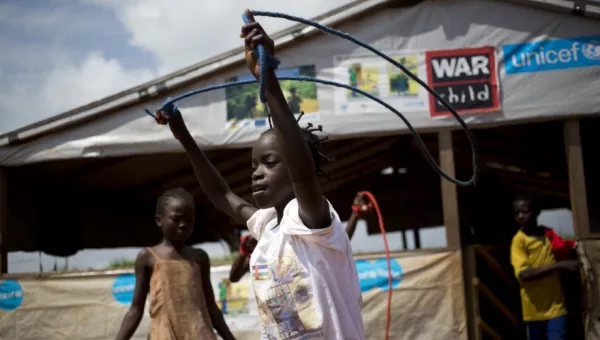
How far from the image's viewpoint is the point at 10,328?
26.7ft

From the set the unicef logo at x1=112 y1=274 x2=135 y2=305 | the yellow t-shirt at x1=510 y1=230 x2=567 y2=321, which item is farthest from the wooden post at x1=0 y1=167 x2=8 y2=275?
the yellow t-shirt at x1=510 y1=230 x2=567 y2=321

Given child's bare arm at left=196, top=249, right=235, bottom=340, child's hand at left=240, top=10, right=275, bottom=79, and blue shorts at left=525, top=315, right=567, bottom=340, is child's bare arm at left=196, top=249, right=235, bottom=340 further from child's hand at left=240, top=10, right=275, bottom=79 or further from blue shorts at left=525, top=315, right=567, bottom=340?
blue shorts at left=525, top=315, right=567, bottom=340

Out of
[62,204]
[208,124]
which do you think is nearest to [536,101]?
[208,124]

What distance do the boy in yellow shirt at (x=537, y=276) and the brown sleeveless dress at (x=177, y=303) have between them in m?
3.43

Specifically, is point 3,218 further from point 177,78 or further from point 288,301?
point 288,301

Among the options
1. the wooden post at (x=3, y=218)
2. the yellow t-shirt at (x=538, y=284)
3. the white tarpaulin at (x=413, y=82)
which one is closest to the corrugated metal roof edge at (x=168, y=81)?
the white tarpaulin at (x=413, y=82)

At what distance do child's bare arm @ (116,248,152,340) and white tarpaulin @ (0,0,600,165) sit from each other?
10.7 ft

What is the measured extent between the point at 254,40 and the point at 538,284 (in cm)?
552

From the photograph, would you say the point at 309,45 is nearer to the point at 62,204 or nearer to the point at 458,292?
the point at 458,292

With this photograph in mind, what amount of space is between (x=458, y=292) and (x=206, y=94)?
11.8ft

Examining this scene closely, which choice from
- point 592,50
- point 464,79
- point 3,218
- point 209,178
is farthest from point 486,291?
point 3,218

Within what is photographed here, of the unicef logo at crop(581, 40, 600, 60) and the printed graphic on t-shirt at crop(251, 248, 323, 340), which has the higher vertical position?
the unicef logo at crop(581, 40, 600, 60)

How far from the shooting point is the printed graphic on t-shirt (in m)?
2.58

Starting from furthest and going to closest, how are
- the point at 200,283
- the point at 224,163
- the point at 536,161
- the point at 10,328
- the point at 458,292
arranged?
the point at 536,161 < the point at 224,163 < the point at 10,328 < the point at 458,292 < the point at 200,283
